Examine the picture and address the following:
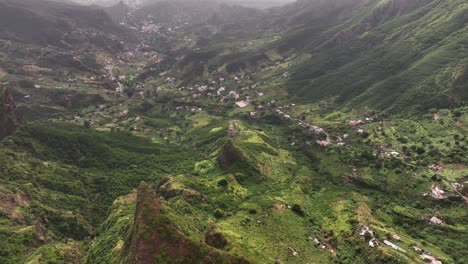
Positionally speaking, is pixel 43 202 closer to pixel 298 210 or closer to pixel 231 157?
pixel 231 157

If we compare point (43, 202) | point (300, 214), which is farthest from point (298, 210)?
point (43, 202)

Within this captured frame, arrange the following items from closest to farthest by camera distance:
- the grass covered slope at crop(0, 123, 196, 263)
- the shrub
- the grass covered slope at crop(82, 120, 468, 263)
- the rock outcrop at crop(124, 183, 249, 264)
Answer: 1. the rock outcrop at crop(124, 183, 249, 264)
2. the grass covered slope at crop(82, 120, 468, 263)
3. the grass covered slope at crop(0, 123, 196, 263)
4. the shrub

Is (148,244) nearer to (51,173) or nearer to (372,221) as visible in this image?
(372,221)

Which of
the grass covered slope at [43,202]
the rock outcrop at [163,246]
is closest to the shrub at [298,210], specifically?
the rock outcrop at [163,246]

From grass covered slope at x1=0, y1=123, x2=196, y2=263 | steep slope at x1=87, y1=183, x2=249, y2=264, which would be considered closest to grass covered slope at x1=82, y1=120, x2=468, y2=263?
steep slope at x1=87, y1=183, x2=249, y2=264

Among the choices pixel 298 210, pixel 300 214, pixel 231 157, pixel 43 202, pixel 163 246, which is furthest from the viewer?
pixel 231 157

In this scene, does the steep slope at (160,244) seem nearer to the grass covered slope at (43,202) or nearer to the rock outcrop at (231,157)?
the grass covered slope at (43,202)

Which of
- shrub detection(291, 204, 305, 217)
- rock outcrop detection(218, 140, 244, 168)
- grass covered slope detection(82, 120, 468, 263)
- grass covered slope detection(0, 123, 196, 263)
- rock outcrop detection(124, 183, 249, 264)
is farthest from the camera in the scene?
rock outcrop detection(218, 140, 244, 168)

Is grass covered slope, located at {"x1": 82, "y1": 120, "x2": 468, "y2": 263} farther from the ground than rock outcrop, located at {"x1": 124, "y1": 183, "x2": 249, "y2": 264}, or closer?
closer

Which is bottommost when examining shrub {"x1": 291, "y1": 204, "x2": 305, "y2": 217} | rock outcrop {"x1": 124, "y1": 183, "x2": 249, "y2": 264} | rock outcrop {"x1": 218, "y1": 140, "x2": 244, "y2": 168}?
shrub {"x1": 291, "y1": 204, "x2": 305, "y2": 217}

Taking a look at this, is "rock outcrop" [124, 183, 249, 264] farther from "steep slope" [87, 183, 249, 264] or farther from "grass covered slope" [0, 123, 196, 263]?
"grass covered slope" [0, 123, 196, 263]

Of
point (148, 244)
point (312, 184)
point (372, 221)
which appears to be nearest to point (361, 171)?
point (312, 184)
